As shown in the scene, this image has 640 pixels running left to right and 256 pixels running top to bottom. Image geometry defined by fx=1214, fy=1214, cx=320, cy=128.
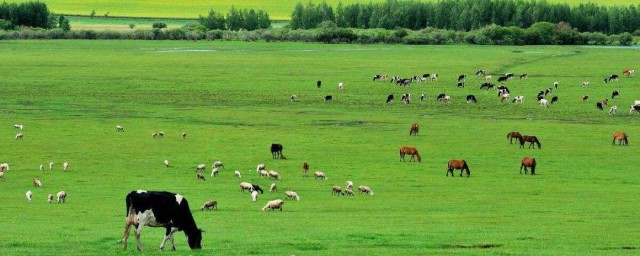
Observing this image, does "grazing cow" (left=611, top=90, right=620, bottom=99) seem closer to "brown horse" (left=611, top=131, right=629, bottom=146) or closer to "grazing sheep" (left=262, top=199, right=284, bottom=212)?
"brown horse" (left=611, top=131, right=629, bottom=146)

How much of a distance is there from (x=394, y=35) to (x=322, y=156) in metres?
112

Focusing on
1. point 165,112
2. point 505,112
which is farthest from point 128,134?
point 505,112

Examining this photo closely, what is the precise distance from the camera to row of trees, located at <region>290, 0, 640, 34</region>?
175 m

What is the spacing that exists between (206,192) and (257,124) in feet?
77.0

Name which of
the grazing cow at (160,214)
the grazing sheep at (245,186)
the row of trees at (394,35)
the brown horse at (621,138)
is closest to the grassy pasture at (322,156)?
the grazing sheep at (245,186)

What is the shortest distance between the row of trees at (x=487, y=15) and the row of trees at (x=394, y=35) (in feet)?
28.7

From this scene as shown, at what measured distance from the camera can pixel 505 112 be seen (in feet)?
216

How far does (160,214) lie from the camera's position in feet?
74.0

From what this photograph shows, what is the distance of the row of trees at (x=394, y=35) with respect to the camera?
15025 centimetres

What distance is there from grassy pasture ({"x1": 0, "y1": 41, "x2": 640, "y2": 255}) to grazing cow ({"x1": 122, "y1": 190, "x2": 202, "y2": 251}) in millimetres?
584

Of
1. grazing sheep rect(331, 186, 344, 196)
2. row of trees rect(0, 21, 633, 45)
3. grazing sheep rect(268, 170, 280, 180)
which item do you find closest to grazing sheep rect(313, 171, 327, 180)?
grazing sheep rect(268, 170, 280, 180)

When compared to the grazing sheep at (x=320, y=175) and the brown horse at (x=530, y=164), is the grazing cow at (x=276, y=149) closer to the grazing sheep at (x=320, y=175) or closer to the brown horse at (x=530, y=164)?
the grazing sheep at (x=320, y=175)

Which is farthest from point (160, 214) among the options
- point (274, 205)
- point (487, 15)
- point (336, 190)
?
point (487, 15)

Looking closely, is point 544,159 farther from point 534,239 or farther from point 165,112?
point 165,112
